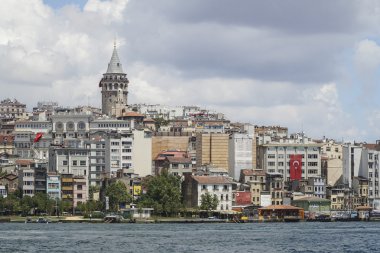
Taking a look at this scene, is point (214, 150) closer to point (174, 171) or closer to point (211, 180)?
point (174, 171)

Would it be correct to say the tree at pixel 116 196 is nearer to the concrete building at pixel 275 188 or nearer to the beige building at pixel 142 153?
the concrete building at pixel 275 188

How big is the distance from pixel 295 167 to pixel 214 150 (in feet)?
31.9

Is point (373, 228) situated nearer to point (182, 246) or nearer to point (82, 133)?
point (182, 246)

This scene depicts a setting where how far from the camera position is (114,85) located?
615 ft

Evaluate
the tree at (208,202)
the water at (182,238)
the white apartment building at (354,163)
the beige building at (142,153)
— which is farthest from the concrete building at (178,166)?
the water at (182,238)

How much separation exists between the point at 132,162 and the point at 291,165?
1816 cm

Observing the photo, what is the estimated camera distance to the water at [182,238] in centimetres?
7050

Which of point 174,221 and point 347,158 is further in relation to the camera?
point 347,158

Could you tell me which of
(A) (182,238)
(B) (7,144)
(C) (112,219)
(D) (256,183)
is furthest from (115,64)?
(A) (182,238)

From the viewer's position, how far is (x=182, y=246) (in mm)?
72125

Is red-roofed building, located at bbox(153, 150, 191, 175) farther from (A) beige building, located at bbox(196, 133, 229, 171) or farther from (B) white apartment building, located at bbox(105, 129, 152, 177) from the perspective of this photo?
(A) beige building, located at bbox(196, 133, 229, 171)

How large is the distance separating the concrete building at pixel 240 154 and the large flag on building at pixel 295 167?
15.2 ft

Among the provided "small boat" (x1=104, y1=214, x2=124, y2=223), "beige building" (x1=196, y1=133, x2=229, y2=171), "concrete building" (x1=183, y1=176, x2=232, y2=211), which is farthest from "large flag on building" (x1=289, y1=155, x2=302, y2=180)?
"small boat" (x1=104, y1=214, x2=124, y2=223)

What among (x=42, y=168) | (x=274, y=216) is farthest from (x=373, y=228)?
(x=42, y=168)
